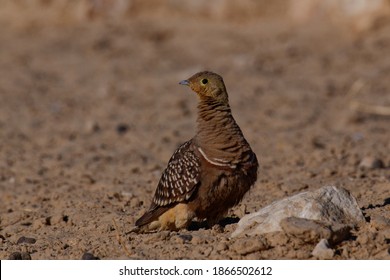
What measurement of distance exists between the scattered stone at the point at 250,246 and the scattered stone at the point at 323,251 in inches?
12.7

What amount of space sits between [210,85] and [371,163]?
2552mm

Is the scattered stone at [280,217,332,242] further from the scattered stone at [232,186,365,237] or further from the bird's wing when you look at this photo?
the bird's wing

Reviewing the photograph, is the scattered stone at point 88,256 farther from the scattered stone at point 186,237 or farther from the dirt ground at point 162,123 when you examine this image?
the scattered stone at point 186,237

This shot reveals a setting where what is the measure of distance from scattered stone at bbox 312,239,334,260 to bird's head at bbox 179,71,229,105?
1.41 metres

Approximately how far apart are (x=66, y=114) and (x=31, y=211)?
421 centimetres

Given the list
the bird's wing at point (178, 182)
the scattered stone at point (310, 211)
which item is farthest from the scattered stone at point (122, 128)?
the scattered stone at point (310, 211)

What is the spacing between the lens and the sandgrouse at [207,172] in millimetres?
6145

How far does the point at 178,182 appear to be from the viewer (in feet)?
20.4

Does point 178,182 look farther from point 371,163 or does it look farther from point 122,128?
point 122,128

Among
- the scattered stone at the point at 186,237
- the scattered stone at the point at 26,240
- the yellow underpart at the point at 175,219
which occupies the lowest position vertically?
the scattered stone at the point at 186,237

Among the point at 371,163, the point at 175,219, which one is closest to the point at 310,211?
the point at 175,219

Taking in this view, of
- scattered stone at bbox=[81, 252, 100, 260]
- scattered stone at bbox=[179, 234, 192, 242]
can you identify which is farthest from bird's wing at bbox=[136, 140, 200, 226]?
scattered stone at bbox=[81, 252, 100, 260]

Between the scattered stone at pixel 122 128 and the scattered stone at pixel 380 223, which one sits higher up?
the scattered stone at pixel 122 128
